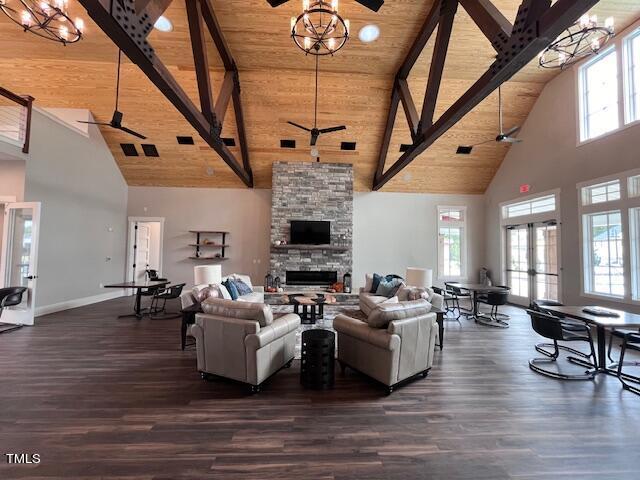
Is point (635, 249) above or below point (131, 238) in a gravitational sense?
below

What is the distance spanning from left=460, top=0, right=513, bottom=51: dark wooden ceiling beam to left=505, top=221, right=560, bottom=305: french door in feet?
17.2

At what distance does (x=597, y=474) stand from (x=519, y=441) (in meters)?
0.44

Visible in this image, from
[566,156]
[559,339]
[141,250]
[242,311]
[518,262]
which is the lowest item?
[559,339]

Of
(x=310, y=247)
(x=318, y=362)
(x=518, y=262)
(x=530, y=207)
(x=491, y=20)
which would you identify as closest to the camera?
(x=318, y=362)

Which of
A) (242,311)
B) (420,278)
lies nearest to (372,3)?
(242,311)

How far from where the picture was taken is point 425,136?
503 centimetres

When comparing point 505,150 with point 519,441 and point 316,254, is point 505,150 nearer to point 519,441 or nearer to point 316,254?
point 316,254

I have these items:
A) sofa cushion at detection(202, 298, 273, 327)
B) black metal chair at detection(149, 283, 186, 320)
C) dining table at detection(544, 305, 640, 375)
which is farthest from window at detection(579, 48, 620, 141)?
black metal chair at detection(149, 283, 186, 320)

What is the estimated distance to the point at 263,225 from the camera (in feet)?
30.6

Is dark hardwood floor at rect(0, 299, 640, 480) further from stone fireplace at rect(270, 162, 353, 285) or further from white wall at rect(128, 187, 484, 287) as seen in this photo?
white wall at rect(128, 187, 484, 287)

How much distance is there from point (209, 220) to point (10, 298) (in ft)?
16.1

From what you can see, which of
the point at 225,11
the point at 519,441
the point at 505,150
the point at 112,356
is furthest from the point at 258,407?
the point at 505,150

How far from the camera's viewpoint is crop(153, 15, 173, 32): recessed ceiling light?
5047 millimetres

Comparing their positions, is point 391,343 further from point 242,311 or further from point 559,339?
point 559,339
